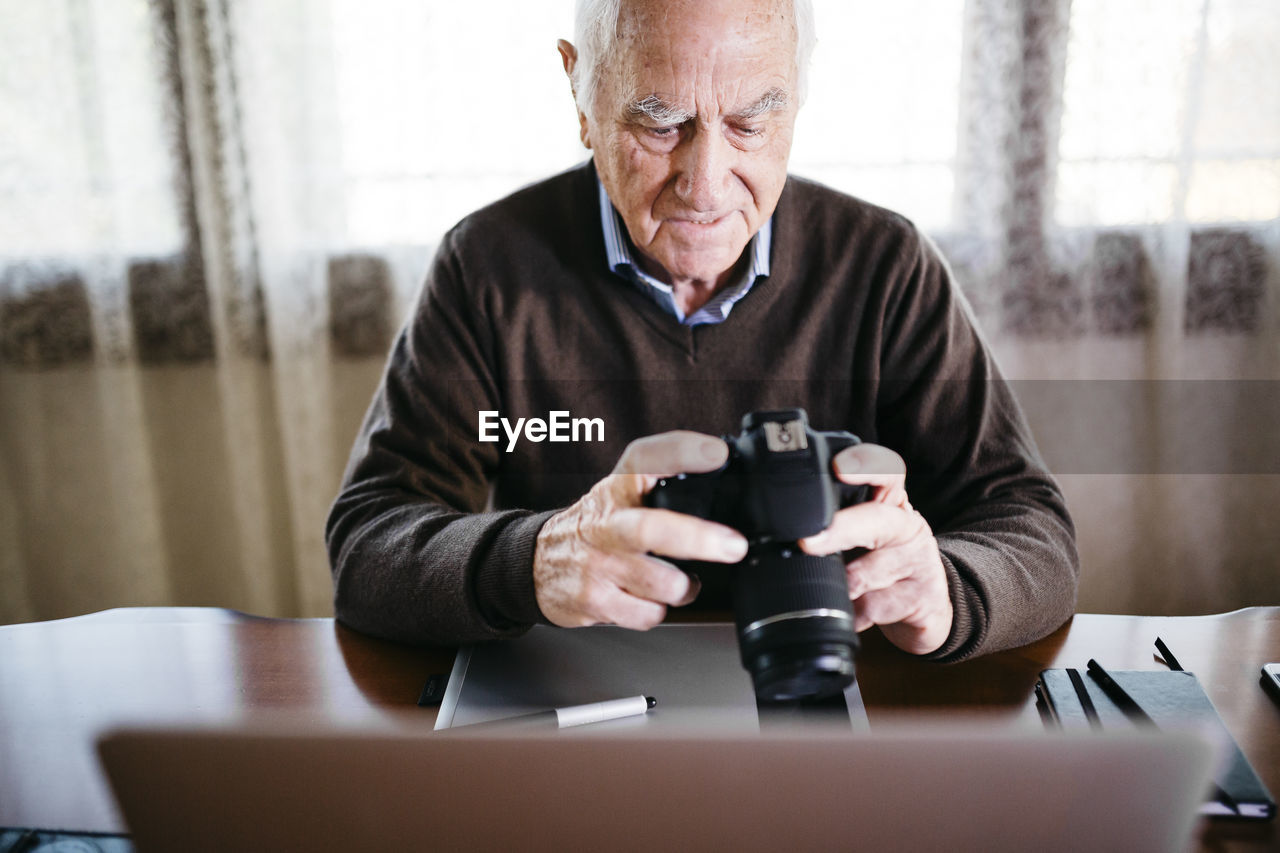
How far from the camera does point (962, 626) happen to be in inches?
31.5

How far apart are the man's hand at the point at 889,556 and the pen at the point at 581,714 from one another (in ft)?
0.62

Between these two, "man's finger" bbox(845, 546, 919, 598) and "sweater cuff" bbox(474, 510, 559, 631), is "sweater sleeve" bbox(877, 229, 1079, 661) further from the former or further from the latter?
"sweater cuff" bbox(474, 510, 559, 631)

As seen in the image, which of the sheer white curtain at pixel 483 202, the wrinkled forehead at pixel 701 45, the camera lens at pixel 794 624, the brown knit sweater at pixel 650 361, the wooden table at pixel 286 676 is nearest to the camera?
the camera lens at pixel 794 624

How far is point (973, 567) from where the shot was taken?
846 millimetres

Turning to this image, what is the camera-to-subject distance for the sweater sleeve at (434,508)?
0.83 m

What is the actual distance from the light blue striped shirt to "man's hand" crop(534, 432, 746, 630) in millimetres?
426

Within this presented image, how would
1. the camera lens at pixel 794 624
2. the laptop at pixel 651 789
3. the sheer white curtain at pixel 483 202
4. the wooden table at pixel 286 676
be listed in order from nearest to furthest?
1. the laptop at pixel 651 789
2. the camera lens at pixel 794 624
3. the wooden table at pixel 286 676
4. the sheer white curtain at pixel 483 202

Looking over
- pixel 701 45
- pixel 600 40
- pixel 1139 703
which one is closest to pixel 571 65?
pixel 600 40

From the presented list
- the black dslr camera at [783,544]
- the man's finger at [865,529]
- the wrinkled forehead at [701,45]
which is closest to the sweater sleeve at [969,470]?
the man's finger at [865,529]

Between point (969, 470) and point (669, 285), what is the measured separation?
0.43 metres

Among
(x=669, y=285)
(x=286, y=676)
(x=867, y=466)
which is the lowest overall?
(x=286, y=676)

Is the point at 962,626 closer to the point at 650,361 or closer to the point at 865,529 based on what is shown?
the point at 865,529

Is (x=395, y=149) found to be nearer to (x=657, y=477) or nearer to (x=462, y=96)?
(x=462, y=96)

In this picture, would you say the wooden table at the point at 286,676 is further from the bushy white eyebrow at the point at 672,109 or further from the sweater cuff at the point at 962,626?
the bushy white eyebrow at the point at 672,109
